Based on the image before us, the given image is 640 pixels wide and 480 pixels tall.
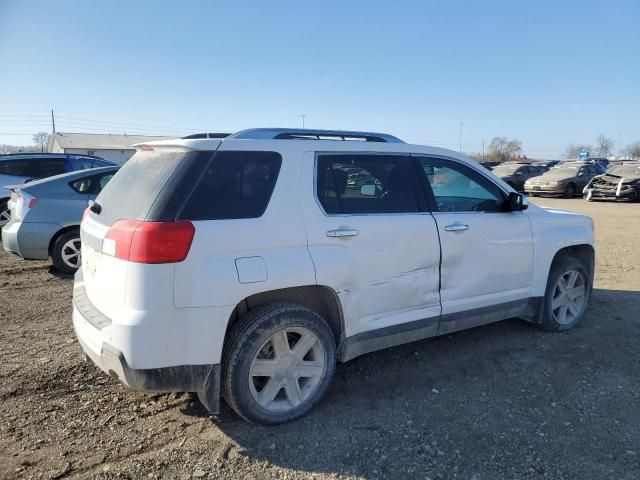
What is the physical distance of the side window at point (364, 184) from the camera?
336cm

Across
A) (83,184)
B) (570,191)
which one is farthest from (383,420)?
(570,191)

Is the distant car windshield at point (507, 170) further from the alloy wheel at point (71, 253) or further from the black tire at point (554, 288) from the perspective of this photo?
Result: the alloy wheel at point (71, 253)

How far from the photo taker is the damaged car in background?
19641 millimetres

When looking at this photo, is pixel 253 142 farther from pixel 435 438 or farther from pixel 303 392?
pixel 435 438

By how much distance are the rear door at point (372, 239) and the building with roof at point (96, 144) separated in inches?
2083

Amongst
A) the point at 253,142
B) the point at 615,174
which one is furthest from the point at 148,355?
the point at 615,174

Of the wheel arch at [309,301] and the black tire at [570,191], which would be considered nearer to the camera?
the wheel arch at [309,301]

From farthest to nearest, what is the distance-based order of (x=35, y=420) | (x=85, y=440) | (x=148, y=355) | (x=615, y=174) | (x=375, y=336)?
(x=615, y=174), (x=375, y=336), (x=35, y=420), (x=85, y=440), (x=148, y=355)

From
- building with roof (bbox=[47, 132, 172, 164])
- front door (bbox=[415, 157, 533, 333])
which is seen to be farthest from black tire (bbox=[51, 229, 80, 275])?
building with roof (bbox=[47, 132, 172, 164])

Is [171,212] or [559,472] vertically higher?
[171,212]

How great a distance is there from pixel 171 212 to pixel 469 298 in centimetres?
254

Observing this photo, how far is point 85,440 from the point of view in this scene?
3002mm

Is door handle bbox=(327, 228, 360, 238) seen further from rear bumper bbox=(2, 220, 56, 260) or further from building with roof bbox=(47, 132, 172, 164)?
building with roof bbox=(47, 132, 172, 164)

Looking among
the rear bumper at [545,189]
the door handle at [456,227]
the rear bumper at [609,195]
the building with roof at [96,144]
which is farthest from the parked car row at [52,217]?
the building with roof at [96,144]
